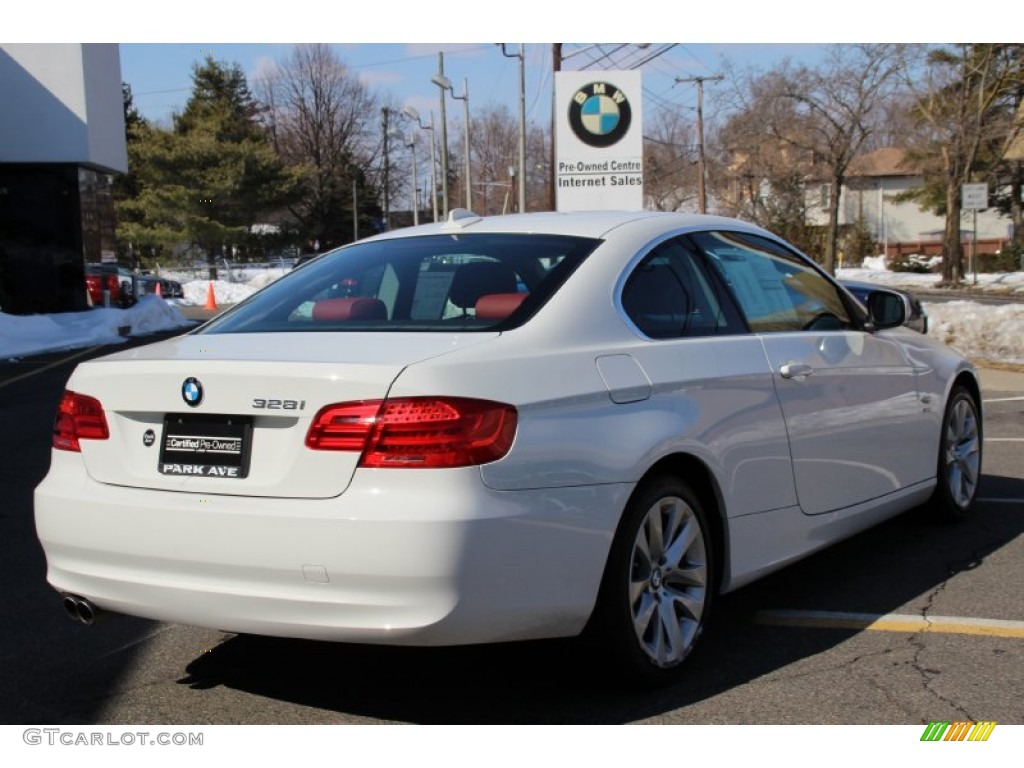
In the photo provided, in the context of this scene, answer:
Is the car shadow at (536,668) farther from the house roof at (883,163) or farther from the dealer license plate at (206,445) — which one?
the house roof at (883,163)

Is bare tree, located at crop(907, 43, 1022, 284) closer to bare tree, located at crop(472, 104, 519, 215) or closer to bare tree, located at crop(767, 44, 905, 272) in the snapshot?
bare tree, located at crop(767, 44, 905, 272)

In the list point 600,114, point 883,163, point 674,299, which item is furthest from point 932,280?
point 674,299

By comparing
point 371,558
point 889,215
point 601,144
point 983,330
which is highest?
point 889,215

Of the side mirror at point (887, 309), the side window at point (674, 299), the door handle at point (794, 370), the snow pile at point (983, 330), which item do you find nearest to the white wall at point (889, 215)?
the snow pile at point (983, 330)

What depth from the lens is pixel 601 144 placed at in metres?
17.8

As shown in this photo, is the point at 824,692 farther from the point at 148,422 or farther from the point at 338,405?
the point at 148,422

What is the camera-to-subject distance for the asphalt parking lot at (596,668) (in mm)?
3625

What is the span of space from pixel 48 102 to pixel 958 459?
2218 cm

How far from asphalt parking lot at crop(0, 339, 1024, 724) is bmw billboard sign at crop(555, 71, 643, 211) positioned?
13.0 metres

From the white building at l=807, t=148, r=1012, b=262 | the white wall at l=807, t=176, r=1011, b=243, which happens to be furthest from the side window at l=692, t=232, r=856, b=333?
the white wall at l=807, t=176, r=1011, b=243

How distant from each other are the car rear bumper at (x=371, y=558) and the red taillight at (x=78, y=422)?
9.6 inches

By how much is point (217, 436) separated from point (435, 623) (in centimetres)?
88

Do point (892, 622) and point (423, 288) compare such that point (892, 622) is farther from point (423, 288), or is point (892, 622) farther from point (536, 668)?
point (423, 288)

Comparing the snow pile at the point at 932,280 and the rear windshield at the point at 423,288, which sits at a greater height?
the rear windshield at the point at 423,288
